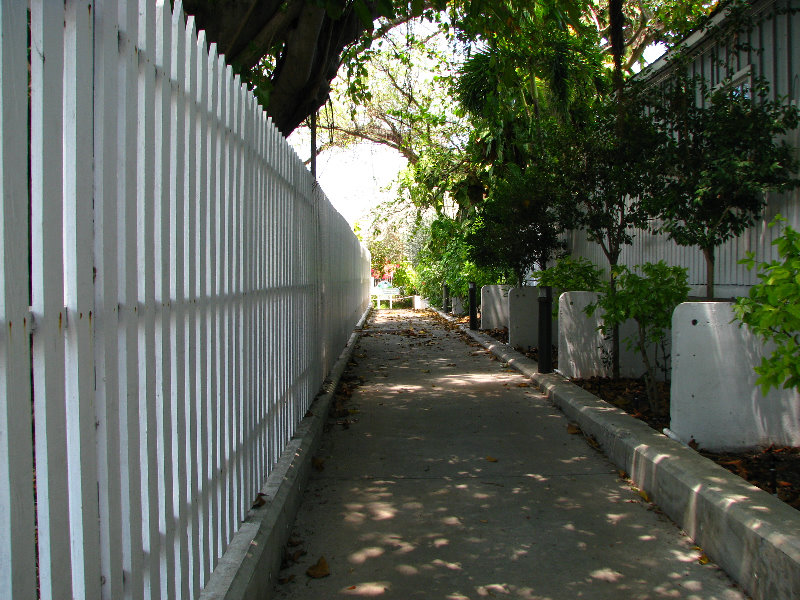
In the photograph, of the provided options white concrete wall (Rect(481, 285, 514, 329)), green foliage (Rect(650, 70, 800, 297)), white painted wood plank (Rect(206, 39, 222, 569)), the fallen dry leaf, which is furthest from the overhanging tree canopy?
white concrete wall (Rect(481, 285, 514, 329))

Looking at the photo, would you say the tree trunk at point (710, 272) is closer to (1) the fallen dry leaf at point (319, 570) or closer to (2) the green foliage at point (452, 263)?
(1) the fallen dry leaf at point (319, 570)

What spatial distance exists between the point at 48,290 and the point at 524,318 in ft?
37.3

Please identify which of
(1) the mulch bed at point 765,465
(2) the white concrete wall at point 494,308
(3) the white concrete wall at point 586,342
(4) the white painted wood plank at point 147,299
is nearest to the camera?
(4) the white painted wood plank at point 147,299

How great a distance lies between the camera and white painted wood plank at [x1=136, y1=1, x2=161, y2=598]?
92.5 inches

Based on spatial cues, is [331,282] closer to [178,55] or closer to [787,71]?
[787,71]

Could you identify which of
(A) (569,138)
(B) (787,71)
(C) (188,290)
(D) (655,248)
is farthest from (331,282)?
(C) (188,290)

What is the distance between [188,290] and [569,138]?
695 cm

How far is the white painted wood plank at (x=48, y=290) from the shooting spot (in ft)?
5.50

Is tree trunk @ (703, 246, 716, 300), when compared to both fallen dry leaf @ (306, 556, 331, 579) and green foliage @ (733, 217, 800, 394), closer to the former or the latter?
green foliage @ (733, 217, 800, 394)

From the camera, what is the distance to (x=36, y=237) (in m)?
1.68

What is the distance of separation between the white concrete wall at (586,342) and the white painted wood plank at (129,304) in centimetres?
710

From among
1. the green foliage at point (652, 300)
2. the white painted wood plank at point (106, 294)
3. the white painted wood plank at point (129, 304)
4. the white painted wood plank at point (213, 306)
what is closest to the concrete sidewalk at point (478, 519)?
the white painted wood plank at point (213, 306)

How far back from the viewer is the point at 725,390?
5188 millimetres

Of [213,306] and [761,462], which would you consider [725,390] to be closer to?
[761,462]
